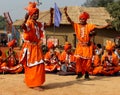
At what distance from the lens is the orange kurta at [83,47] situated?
401 inches

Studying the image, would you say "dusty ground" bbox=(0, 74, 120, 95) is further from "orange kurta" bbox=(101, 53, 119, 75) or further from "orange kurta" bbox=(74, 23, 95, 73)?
"orange kurta" bbox=(101, 53, 119, 75)

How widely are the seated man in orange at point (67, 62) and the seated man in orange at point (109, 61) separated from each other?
1.05 metres

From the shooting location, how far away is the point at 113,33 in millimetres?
29047

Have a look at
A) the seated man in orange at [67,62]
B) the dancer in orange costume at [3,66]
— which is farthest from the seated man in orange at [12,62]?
the seated man in orange at [67,62]

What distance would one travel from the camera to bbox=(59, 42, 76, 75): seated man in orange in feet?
39.4

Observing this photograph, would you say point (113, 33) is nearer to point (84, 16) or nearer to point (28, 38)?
point (84, 16)

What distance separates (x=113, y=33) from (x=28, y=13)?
21125 mm

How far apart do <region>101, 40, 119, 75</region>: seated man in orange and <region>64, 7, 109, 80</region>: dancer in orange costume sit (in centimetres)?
154

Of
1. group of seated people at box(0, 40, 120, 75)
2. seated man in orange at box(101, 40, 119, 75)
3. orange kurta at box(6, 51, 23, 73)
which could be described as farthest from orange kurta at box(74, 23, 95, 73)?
orange kurta at box(6, 51, 23, 73)

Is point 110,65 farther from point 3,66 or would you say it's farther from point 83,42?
point 3,66

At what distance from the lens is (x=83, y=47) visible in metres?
10.4

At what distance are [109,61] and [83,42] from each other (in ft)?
Result: 6.83

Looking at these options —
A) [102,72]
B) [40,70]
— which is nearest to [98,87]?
[40,70]

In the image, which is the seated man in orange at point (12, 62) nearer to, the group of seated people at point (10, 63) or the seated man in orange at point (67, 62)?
the group of seated people at point (10, 63)
